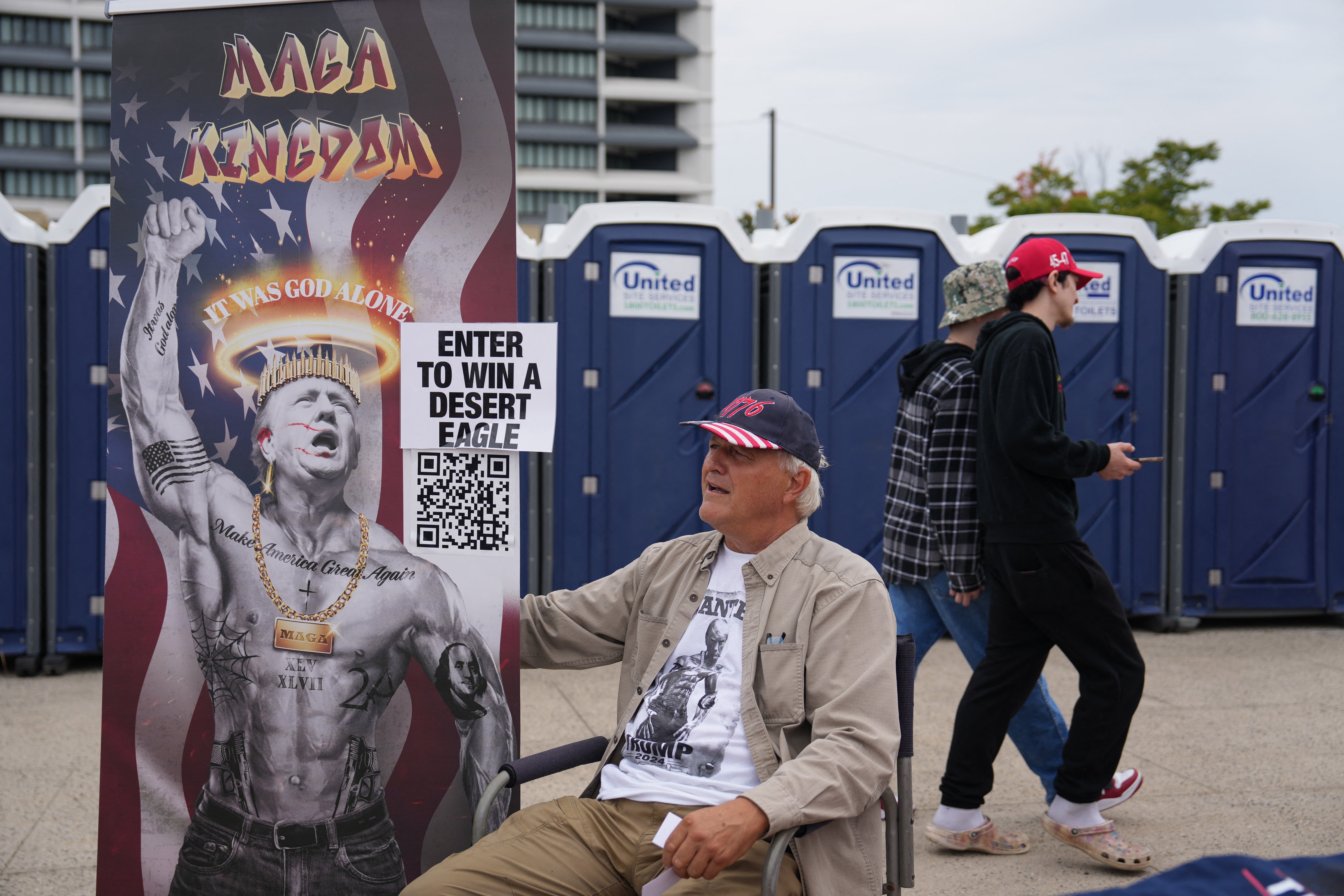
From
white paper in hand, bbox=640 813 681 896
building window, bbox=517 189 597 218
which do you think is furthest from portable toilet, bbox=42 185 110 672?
building window, bbox=517 189 597 218

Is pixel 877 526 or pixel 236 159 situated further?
pixel 877 526

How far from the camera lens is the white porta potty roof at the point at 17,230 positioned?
6.07m

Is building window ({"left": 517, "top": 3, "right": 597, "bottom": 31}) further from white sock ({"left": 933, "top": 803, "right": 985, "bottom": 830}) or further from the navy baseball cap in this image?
the navy baseball cap

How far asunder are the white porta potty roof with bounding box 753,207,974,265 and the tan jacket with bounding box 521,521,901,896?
4311mm

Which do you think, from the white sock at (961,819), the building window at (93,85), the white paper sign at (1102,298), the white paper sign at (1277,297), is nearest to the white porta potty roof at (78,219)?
the white sock at (961,819)

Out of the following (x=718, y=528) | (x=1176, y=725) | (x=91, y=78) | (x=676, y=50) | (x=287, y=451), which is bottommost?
(x=1176, y=725)

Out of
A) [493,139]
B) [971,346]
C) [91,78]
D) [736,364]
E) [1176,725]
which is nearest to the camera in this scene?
[493,139]

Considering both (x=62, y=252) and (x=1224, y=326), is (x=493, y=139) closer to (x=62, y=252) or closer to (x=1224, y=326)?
(x=62, y=252)

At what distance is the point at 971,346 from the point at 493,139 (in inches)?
80.8

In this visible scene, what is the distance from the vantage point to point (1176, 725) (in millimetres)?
5242

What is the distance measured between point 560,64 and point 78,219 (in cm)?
7115

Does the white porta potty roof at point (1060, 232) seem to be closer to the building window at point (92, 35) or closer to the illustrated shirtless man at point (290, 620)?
the illustrated shirtless man at point (290, 620)

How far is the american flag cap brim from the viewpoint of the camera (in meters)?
2.48

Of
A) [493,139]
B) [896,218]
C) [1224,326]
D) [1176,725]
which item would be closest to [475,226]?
[493,139]
